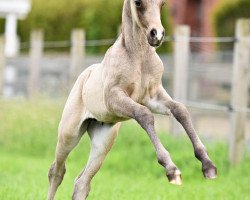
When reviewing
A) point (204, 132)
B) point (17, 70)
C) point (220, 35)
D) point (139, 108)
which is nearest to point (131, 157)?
point (204, 132)

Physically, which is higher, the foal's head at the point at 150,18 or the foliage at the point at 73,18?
the foal's head at the point at 150,18

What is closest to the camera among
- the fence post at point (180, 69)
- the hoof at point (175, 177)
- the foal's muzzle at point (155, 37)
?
the hoof at point (175, 177)

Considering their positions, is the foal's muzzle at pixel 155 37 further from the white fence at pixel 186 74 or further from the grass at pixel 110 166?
the white fence at pixel 186 74

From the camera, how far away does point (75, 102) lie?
8406mm

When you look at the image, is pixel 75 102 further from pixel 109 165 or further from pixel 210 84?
pixel 210 84

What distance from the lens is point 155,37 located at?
7.05 metres

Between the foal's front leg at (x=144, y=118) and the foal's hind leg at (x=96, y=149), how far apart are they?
2.26ft

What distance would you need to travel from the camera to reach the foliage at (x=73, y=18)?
2591cm

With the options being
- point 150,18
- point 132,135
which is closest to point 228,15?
point 132,135

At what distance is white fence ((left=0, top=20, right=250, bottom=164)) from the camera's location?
40.1 ft

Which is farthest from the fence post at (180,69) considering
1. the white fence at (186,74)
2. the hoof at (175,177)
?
the hoof at (175,177)

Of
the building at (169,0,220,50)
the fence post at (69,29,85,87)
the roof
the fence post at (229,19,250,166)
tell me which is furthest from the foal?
the building at (169,0,220,50)

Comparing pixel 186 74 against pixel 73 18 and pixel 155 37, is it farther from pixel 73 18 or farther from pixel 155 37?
pixel 73 18

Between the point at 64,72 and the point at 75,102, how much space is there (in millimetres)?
10666
